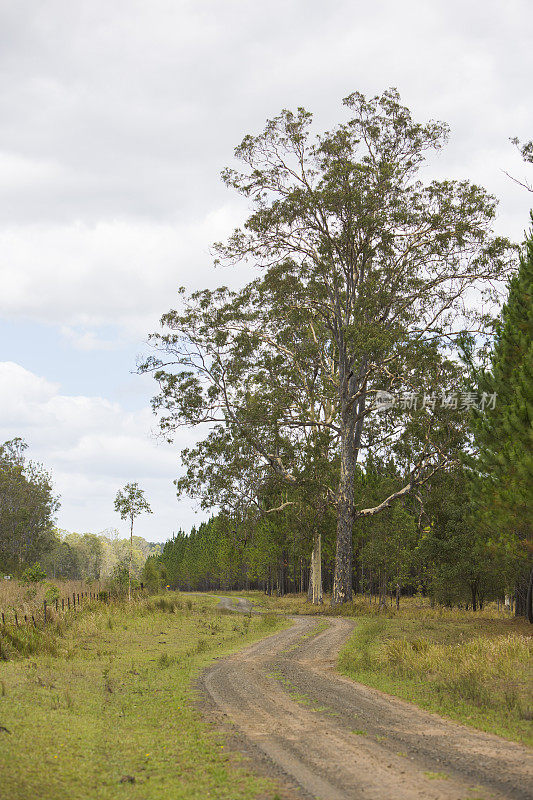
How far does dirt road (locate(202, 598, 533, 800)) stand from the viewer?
6.59 meters

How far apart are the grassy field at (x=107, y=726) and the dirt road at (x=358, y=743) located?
2.23 ft

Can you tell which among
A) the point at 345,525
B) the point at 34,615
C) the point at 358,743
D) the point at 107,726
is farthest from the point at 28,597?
the point at 358,743

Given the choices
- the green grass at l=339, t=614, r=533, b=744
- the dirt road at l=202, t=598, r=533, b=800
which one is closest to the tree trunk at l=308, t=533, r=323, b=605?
the green grass at l=339, t=614, r=533, b=744

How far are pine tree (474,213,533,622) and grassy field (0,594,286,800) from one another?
8801 millimetres

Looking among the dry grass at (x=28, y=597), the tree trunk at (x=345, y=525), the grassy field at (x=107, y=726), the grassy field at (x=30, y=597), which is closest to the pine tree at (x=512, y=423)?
the grassy field at (x=107, y=726)

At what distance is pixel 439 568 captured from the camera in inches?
1289

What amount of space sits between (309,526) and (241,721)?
24.3 m

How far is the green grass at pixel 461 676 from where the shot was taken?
9.42 metres

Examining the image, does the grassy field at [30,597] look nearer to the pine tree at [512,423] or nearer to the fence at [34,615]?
the fence at [34,615]

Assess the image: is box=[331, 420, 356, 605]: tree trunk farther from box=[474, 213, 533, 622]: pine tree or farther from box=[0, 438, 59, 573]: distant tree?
box=[0, 438, 59, 573]: distant tree

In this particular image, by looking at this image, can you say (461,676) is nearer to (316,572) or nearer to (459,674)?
(459,674)

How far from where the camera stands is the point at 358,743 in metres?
8.26

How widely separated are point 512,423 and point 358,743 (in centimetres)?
1030

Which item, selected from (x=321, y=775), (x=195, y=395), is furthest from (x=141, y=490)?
(x=321, y=775)
